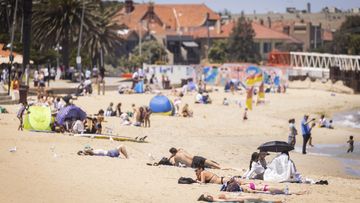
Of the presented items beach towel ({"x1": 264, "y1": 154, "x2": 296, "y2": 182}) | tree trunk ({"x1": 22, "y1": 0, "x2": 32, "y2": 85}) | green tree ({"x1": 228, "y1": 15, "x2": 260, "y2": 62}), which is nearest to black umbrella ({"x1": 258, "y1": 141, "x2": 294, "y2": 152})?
beach towel ({"x1": 264, "y1": 154, "x2": 296, "y2": 182})

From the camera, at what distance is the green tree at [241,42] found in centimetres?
9731

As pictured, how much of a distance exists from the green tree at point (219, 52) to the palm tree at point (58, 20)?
149 feet

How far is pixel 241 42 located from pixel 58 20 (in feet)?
163

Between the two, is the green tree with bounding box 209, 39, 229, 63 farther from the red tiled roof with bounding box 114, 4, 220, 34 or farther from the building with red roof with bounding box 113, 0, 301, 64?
the red tiled roof with bounding box 114, 4, 220, 34

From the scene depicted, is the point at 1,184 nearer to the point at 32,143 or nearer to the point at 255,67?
the point at 32,143

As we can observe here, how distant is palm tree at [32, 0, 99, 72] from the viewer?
49844 mm

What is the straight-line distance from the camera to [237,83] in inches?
2258

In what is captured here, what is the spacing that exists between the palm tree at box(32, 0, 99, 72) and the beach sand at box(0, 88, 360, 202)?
12753mm

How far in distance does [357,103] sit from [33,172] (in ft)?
138

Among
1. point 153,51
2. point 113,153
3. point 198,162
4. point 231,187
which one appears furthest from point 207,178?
point 153,51

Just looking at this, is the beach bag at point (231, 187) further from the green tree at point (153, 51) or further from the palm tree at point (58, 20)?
the green tree at point (153, 51)

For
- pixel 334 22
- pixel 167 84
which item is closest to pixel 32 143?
pixel 167 84

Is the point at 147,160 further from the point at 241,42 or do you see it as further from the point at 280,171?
the point at 241,42

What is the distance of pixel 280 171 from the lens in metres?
16.9
